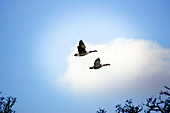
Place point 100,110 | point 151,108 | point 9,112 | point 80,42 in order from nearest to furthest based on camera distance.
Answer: point 80,42, point 151,108, point 9,112, point 100,110

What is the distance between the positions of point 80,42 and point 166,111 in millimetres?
12257

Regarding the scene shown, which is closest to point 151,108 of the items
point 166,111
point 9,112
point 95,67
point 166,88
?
point 166,111

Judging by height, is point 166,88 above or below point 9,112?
above

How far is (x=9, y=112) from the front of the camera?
82.1ft

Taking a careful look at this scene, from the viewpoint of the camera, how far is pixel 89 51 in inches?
530

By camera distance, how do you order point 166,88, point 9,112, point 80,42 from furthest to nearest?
point 9,112 < point 166,88 < point 80,42

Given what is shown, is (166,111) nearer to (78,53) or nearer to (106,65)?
(106,65)

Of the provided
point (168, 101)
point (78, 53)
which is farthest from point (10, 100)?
point (168, 101)

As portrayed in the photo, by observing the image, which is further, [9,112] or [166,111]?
[9,112]

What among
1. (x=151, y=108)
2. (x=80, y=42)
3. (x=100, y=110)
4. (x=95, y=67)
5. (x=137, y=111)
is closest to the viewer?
(x=80, y=42)

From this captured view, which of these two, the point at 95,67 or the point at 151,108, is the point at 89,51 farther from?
the point at 151,108

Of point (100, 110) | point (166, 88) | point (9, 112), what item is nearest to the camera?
point (166, 88)

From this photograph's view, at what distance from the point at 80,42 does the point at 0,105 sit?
17543 millimetres

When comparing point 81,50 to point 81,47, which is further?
point 81,50
